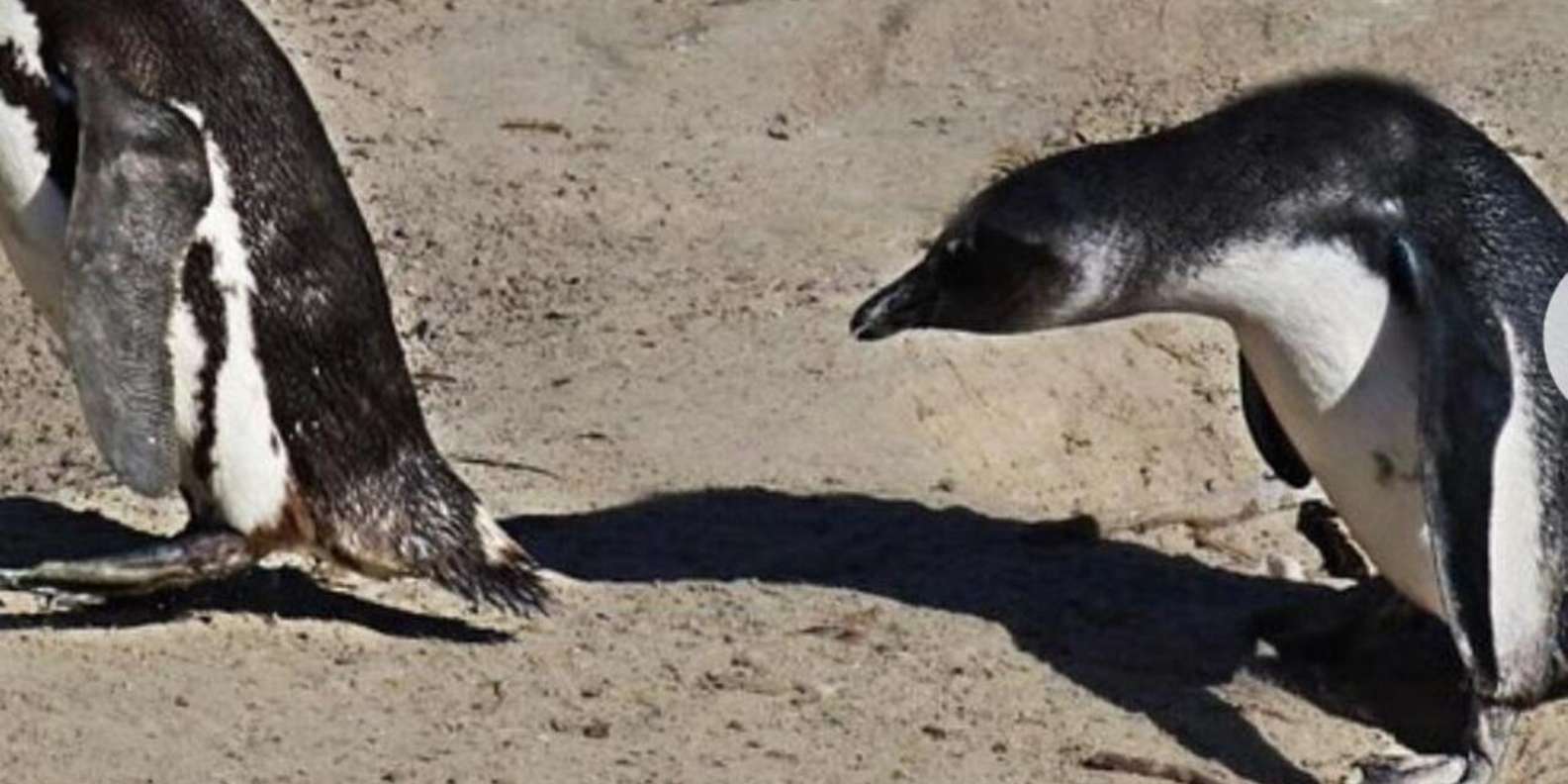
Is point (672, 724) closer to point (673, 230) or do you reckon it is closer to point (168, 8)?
point (168, 8)

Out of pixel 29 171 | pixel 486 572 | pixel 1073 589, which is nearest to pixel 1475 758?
pixel 1073 589

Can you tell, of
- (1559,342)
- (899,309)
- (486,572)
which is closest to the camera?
(1559,342)

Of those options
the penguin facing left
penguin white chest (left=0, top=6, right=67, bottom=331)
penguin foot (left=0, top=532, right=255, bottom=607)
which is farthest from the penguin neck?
penguin white chest (left=0, top=6, right=67, bottom=331)

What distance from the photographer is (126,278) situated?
18.1 ft

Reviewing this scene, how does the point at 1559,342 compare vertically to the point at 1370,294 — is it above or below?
above

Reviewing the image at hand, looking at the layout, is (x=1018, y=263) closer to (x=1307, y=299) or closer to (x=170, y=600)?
(x=1307, y=299)

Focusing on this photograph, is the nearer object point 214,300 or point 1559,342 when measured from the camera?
point 1559,342

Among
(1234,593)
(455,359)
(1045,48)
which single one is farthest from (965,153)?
(1234,593)

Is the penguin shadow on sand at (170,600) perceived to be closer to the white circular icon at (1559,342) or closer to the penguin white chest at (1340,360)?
the penguin white chest at (1340,360)

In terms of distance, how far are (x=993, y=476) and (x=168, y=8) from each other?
60.5 inches

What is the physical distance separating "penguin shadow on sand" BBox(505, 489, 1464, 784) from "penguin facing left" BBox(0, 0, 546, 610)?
1.30 feet

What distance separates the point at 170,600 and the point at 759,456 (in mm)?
1011

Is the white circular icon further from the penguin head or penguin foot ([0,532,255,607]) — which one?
penguin foot ([0,532,255,607])

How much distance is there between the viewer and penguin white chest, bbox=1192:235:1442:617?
18.1 ft
